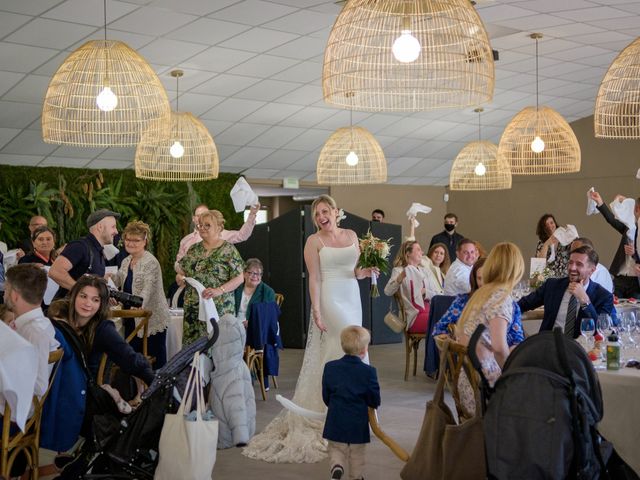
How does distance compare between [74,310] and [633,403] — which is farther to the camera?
[74,310]

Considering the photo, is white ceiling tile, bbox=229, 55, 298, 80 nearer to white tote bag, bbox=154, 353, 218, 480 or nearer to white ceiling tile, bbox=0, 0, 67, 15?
white ceiling tile, bbox=0, 0, 67, 15

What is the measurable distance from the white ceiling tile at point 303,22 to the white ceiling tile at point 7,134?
3.59 meters

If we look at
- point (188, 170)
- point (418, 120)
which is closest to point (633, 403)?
point (188, 170)

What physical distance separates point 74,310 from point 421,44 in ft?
7.66

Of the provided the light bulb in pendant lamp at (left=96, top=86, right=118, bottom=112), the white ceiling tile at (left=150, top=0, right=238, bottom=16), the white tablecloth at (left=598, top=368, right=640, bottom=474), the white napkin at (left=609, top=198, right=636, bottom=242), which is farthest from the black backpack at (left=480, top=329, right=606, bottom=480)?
the white ceiling tile at (left=150, top=0, right=238, bottom=16)

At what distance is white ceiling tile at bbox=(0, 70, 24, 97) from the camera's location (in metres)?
9.73

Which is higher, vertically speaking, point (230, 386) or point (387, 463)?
point (230, 386)

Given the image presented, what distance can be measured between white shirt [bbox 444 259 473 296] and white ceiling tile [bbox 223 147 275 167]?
19.8 feet

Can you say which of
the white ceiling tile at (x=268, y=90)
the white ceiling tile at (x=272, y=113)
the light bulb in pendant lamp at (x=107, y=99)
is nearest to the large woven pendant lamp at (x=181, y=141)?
the white ceiling tile at (x=268, y=90)

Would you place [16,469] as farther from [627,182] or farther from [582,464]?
[627,182]

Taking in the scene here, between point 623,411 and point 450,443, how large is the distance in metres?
0.81

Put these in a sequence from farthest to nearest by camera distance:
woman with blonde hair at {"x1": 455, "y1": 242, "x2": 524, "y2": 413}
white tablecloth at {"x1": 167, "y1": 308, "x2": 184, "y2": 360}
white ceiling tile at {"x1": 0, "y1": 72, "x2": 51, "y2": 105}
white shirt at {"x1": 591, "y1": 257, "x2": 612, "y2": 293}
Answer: white ceiling tile at {"x1": 0, "y1": 72, "x2": 51, "y2": 105}, white shirt at {"x1": 591, "y1": 257, "x2": 612, "y2": 293}, white tablecloth at {"x1": 167, "y1": 308, "x2": 184, "y2": 360}, woman with blonde hair at {"x1": 455, "y1": 242, "x2": 524, "y2": 413}

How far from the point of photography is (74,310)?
515 cm

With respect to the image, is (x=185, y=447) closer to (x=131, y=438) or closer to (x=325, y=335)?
(x=131, y=438)
